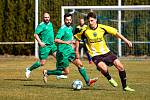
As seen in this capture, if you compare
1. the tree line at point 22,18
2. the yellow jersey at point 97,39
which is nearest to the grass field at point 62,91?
the yellow jersey at point 97,39

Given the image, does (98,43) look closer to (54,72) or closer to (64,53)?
(64,53)

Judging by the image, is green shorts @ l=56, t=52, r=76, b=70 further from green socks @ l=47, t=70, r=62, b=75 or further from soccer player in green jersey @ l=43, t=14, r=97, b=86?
green socks @ l=47, t=70, r=62, b=75

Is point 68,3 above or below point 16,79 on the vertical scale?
above

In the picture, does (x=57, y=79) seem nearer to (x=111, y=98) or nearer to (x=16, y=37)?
(x=111, y=98)

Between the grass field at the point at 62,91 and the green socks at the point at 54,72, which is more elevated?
the green socks at the point at 54,72

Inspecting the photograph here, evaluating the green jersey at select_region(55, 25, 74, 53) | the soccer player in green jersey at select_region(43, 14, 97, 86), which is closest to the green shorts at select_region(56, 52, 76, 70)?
the soccer player in green jersey at select_region(43, 14, 97, 86)

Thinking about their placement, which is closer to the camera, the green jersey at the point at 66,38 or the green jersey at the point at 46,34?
the green jersey at the point at 66,38

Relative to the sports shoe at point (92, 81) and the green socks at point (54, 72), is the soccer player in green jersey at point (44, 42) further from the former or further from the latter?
the sports shoe at point (92, 81)

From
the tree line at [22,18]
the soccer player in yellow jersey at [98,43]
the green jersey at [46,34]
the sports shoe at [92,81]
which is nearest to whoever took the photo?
the soccer player in yellow jersey at [98,43]

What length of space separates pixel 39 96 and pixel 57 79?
507 centimetres

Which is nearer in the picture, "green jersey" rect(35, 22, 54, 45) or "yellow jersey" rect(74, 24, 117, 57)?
"yellow jersey" rect(74, 24, 117, 57)

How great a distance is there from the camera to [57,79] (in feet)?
55.0

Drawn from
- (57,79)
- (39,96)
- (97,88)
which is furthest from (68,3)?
(39,96)

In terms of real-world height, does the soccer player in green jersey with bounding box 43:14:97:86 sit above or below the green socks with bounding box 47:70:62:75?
above
